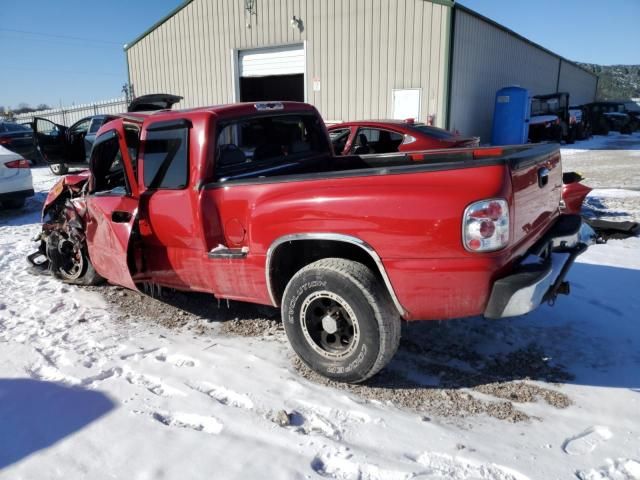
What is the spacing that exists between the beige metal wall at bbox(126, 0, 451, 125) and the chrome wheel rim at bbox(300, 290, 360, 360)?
1328cm

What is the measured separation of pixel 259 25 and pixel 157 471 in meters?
17.5

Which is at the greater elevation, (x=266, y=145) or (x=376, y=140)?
(x=266, y=145)

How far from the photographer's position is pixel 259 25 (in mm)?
17531

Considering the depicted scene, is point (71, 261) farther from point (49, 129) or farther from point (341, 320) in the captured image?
point (49, 129)

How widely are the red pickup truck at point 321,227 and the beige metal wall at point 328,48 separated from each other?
11497mm

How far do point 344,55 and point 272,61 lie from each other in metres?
3.05

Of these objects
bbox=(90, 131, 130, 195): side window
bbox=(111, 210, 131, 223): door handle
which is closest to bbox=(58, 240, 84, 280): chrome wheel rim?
bbox=(90, 131, 130, 195): side window

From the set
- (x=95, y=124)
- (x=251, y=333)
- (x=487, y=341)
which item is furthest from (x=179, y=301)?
(x=95, y=124)

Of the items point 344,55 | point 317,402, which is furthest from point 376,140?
point 344,55

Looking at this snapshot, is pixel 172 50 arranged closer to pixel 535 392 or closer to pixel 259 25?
pixel 259 25

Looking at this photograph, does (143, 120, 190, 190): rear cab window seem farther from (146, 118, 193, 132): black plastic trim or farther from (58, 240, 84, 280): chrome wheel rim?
(58, 240, 84, 280): chrome wheel rim

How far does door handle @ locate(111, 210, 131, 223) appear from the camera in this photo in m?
4.12

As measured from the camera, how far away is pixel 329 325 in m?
3.24

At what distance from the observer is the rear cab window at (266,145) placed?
3.86 meters
